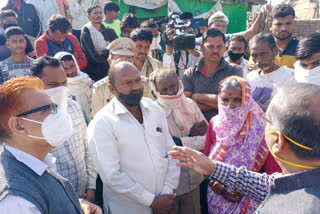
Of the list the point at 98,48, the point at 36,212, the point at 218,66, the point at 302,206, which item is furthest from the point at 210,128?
the point at 98,48

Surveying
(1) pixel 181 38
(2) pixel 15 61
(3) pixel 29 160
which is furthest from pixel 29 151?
(2) pixel 15 61

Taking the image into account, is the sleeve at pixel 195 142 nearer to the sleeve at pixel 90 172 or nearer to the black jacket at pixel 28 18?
the sleeve at pixel 90 172

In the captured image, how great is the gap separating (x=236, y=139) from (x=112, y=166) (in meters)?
1.11

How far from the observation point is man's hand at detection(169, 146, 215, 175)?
1.80 meters

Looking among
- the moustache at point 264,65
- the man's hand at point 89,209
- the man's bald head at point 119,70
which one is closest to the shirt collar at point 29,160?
the man's hand at point 89,209

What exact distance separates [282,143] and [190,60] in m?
3.18

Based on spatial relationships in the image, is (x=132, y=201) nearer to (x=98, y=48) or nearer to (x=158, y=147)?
(x=158, y=147)

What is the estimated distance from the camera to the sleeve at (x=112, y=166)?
2037mm

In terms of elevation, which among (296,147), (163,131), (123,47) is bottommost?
(163,131)

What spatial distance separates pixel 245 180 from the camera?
173 cm

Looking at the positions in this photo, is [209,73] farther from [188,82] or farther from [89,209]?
[89,209]

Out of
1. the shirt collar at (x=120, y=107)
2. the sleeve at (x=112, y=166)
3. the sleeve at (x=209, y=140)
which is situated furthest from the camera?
the sleeve at (x=209, y=140)

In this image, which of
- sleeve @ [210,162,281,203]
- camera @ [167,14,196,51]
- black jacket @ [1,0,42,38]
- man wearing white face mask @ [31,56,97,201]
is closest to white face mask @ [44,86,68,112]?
man wearing white face mask @ [31,56,97,201]

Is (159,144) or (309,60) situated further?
(309,60)
